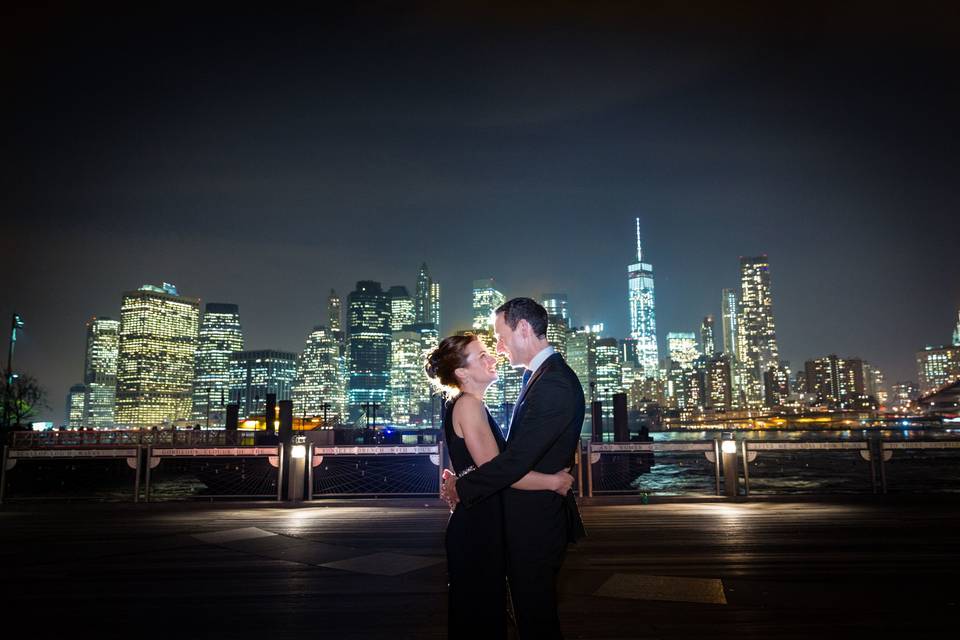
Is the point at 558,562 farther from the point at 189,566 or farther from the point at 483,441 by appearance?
the point at 189,566

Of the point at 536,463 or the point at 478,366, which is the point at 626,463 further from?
the point at 536,463

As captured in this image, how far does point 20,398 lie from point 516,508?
67726 millimetres

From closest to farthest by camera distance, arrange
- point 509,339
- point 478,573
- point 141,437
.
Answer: point 478,573
point 509,339
point 141,437

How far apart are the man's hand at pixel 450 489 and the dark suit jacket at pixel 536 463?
124 mm

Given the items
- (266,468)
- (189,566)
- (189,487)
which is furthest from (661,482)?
(189,566)

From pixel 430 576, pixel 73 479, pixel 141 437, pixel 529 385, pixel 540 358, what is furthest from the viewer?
pixel 73 479

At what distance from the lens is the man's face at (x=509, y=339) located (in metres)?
3.28

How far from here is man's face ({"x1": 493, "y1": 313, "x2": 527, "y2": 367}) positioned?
3.28m

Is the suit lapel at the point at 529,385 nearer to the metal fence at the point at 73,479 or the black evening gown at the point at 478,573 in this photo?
the black evening gown at the point at 478,573

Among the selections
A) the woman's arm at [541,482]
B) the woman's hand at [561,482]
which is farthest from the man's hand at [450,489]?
the woman's hand at [561,482]

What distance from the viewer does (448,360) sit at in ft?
11.1

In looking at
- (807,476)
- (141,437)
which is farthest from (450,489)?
(141,437)

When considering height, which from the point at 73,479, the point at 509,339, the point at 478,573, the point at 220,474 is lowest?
the point at 73,479

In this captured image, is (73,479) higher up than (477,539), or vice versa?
(477,539)
